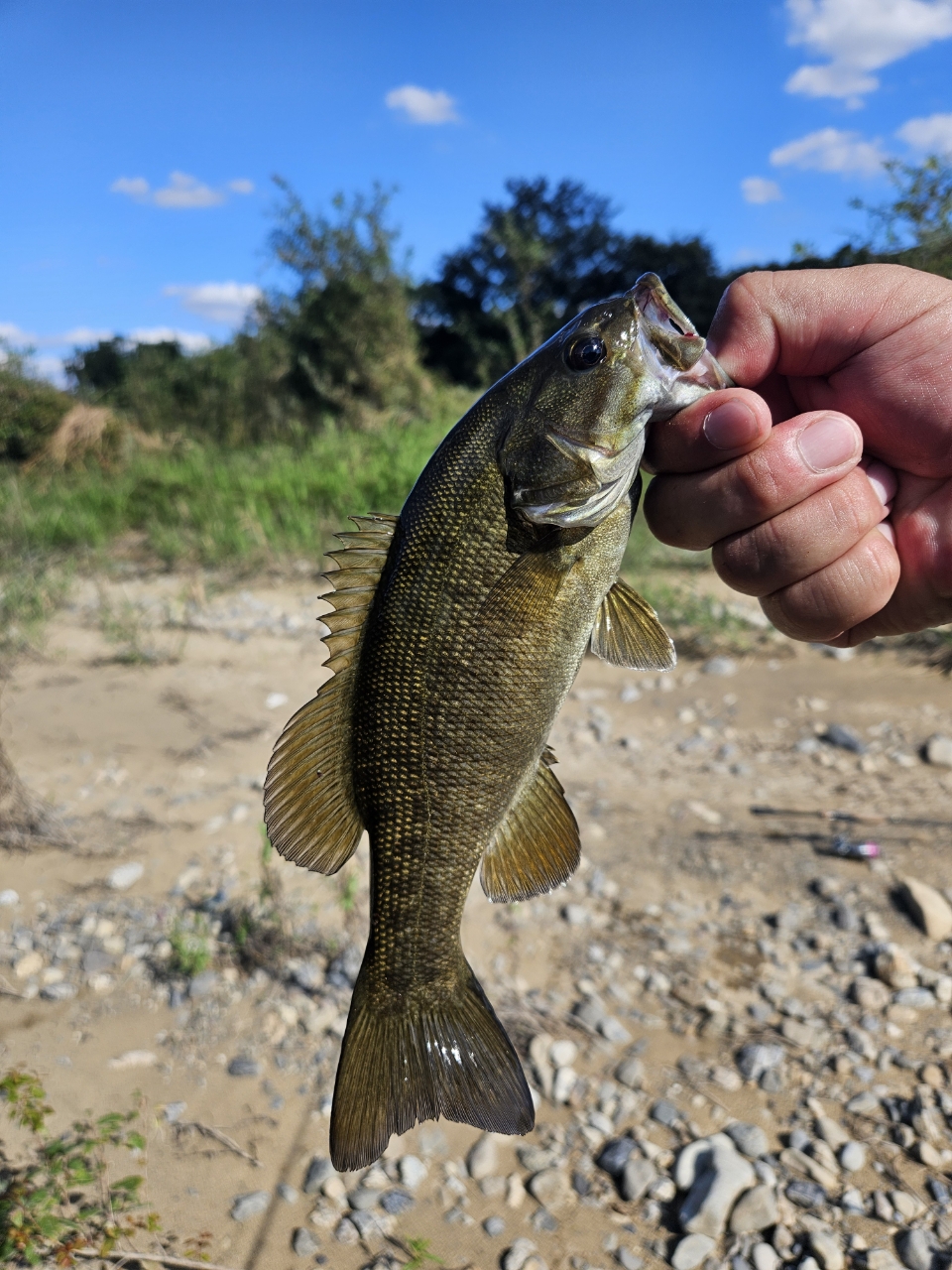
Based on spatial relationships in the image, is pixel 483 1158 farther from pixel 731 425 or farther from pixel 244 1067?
pixel 731 425

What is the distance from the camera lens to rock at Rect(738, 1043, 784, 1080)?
317cm

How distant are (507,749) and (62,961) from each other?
3.07m

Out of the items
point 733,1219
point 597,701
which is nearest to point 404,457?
point 597,701

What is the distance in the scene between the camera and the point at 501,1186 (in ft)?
9.49

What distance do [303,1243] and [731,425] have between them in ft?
9.38

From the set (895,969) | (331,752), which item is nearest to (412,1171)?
(331,752)

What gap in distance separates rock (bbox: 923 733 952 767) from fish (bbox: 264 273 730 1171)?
3.75 metres

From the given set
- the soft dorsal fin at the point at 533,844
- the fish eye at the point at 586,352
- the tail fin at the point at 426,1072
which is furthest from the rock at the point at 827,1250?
the fish eye at the point at 586,352

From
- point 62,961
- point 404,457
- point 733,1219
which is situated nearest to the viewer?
point 733,1219

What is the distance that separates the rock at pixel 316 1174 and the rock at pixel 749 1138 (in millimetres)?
1180

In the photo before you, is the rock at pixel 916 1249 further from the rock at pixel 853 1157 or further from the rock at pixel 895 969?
the rock at pixel 895 969

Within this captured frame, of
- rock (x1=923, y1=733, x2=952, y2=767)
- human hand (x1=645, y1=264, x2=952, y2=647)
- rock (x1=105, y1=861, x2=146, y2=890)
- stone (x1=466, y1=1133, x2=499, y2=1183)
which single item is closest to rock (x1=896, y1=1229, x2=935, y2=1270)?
stone (x1=466, y1=1133, x2=499, y2=1183)

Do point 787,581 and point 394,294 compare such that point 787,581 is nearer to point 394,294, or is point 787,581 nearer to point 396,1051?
point 396,1051

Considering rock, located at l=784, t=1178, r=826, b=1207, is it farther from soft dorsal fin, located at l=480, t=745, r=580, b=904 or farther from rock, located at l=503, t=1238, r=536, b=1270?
soft dorsal fin, located at l=480, t=745, r=580, b=904
